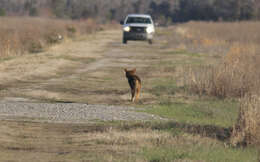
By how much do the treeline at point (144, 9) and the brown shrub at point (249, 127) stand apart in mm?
78155

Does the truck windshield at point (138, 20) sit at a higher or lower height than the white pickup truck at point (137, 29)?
higher

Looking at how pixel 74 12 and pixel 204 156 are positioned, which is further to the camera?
pixel 74 12

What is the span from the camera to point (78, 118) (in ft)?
40.3

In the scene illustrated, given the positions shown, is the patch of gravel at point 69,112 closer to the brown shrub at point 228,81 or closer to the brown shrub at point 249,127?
the brown shrub at point 249,127

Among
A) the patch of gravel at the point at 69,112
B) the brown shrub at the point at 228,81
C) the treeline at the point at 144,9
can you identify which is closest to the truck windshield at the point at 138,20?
the brown shrub at the point at 228,81

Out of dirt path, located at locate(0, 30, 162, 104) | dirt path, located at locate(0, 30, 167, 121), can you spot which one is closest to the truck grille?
dirt path, located at locate(0, 30, 162, 104)

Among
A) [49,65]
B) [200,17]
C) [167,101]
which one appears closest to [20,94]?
[167,101]

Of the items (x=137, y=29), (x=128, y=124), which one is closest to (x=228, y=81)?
(x=128, y=124)

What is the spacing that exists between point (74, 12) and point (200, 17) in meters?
32.0

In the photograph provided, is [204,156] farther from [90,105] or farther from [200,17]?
[200,17]

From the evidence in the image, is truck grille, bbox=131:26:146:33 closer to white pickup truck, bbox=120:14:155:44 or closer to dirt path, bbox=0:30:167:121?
white pickup truck, bbox=120:14:155:44

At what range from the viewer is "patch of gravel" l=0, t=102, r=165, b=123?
12.3 m

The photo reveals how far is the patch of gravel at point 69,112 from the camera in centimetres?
1230

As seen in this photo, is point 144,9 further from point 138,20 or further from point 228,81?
point 228,81
